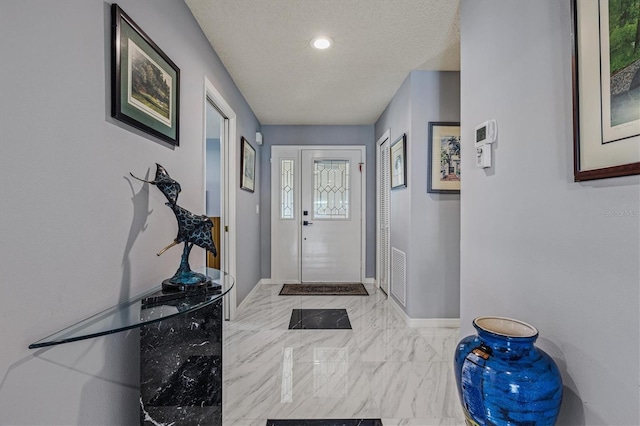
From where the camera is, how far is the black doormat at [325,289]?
408 cm

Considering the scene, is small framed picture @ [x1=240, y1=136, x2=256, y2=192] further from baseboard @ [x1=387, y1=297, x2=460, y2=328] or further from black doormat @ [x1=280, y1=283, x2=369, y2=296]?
baseboard @ [x1=387, y1=297, x2=460, y2=328]

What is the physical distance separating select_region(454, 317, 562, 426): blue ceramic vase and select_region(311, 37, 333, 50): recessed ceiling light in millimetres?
2242

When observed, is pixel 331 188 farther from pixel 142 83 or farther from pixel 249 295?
pixel 142 83

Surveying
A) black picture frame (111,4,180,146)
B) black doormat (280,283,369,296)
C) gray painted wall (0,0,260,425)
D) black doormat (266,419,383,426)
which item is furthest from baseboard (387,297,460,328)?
black picture frame (111,4,180,146)

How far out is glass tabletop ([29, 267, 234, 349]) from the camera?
926 mm

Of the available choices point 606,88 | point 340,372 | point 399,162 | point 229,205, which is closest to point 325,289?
point 229,205

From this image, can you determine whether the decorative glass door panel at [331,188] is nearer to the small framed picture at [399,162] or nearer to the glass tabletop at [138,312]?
the small framed picture at [399,162]

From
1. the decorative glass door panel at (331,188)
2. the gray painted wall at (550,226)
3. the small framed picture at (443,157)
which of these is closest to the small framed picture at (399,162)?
the small framed picture at (443,157)

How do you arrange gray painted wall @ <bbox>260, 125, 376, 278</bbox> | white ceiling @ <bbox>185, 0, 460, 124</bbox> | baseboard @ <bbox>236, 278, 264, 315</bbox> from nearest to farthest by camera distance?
white ceiling @ <bbox>185, 0, 460, 124</bbox>
baseboard @ <bbox>236, 278, 264, 315</bbox>
gray painted wall @ <bbox>260, 125, 376, 278</bbox>

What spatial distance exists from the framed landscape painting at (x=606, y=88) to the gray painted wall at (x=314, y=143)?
3.76 m

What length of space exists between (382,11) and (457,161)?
1561 mm

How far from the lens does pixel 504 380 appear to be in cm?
92

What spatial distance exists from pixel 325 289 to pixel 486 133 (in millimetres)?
3290

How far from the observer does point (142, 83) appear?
1.42 metres
